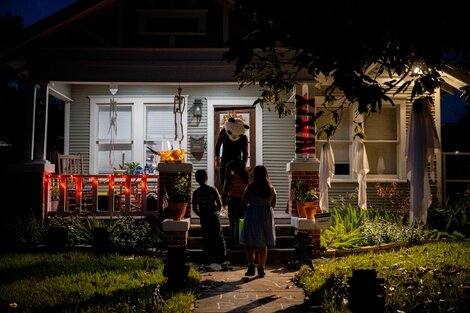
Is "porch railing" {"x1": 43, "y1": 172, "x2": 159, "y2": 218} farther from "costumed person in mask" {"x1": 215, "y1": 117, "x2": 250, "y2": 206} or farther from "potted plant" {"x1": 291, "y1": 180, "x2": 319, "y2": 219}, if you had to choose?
"potted plant" {"x1": 291, "y1": 180, "x2": 319, "y2": 219}

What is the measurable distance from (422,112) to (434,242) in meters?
4.01

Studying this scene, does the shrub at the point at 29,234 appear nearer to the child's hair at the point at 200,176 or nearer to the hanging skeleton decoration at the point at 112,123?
the hanging skeleton decoration at the point at 112,123

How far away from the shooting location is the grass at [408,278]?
527 cm

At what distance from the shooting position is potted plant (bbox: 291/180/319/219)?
Answer: 29.3 ft

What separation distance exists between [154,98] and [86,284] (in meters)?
6.66

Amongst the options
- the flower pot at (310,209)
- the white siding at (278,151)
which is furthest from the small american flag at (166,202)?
the white siding at (278,151)

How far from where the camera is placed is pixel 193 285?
6.32m

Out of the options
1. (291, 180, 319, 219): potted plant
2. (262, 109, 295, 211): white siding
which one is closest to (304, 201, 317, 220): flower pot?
(291, 180, 319, 219): potted plant

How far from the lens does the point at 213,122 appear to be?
470 inches

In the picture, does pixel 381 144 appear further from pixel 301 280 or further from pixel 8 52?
pixel 8 52

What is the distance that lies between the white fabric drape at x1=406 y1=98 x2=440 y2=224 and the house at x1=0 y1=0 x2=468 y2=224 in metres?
3.12

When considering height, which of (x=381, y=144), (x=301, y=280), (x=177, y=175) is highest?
(x=381, y=144)

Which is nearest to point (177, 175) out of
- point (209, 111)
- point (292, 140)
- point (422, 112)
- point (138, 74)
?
point (138, 74)

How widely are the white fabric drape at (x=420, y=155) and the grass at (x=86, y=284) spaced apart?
314 centimetres
